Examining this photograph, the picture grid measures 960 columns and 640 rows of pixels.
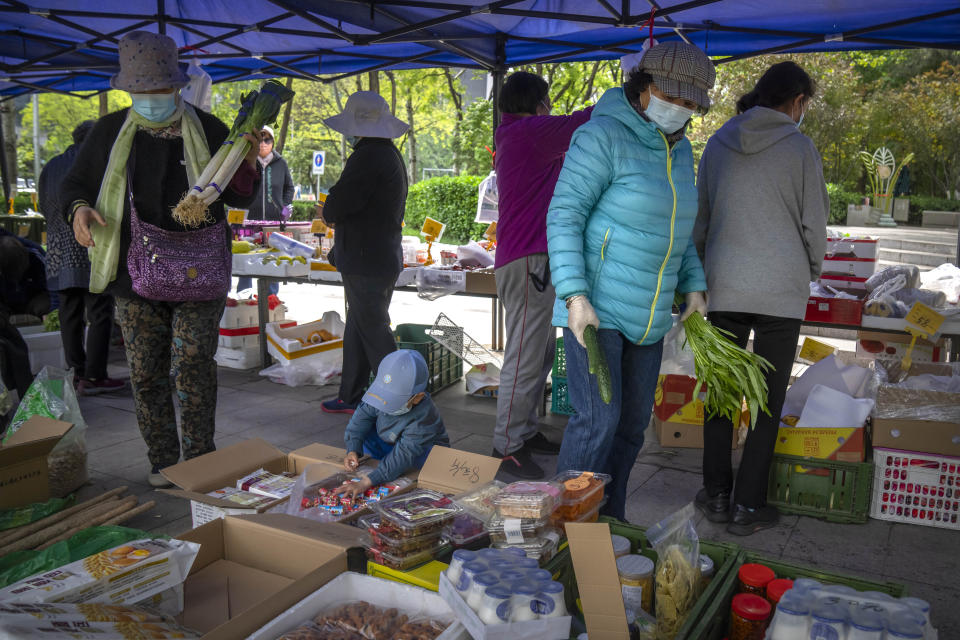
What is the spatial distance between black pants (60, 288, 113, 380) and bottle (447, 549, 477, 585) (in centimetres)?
426

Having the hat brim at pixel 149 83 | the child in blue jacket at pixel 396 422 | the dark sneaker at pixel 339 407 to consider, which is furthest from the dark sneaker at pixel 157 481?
the hat brim at pixel 149 83

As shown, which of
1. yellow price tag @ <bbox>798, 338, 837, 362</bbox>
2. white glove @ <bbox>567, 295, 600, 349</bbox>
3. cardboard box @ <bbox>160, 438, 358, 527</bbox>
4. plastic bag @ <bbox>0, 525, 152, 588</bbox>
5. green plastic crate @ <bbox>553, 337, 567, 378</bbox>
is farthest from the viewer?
green plastic crate @ <bbox>553, 337, 567, 378</bbox>

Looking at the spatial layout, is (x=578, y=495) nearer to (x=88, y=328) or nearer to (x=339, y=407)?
(x=339, y=407)

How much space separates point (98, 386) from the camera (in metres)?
5.13

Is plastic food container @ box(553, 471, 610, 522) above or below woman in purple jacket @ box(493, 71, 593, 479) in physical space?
below

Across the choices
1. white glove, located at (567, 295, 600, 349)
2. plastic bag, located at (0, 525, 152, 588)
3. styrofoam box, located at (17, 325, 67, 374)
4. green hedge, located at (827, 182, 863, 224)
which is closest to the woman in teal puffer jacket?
white glove, located at (567, 295, 600, 349)

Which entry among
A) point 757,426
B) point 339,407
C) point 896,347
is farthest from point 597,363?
point 896,347

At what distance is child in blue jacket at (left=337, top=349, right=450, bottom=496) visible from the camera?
2.90 metres

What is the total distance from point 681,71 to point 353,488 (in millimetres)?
1894

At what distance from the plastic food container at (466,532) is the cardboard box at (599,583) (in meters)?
0.49

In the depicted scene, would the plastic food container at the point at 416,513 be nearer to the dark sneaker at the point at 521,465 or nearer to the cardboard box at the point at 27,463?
the dark sneaker at the point at 521,465

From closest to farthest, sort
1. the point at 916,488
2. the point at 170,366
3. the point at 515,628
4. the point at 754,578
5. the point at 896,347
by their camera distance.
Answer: the point at 515,628, the point at 754,578, the point at 916,488, the point at 170,366, the point at 896,347

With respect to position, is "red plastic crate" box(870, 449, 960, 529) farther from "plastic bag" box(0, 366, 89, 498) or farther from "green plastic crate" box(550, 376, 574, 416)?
"plastic bag" box(0, 366, 89, 498)

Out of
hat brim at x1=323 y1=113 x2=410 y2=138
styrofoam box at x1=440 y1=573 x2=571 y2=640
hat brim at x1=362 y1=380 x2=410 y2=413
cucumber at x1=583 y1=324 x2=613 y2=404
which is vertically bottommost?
styrofoam box at x1=440 y1=573 x2=571 y2=640
